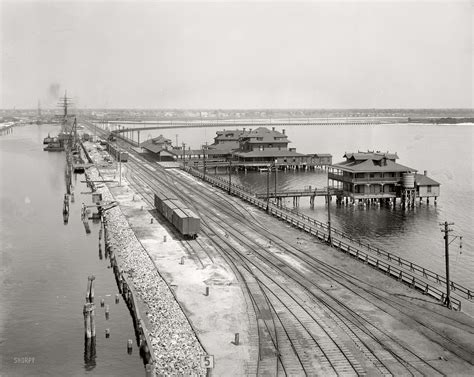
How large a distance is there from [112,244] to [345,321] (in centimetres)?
3019

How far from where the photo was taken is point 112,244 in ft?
185

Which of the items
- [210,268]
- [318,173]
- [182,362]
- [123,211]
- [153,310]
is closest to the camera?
[182,362]

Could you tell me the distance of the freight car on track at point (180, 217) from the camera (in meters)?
54.5

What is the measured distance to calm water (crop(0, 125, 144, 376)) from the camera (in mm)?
32750

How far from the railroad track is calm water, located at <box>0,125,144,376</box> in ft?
28.9

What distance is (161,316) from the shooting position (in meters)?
35.1

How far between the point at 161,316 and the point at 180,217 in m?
20.8

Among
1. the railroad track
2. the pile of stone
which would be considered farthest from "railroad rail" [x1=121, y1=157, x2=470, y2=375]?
the pile of stone

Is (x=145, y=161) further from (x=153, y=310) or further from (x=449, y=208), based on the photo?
(x=153, y=310)

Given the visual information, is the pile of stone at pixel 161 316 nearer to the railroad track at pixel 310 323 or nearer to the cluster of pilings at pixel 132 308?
the cluster of pilings at pixel 132 308

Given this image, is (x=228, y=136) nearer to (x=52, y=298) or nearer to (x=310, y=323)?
(x=52, y=298)

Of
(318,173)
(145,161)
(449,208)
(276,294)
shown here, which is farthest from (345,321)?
(145,161)

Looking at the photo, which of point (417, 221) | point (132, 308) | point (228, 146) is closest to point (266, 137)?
point (228, 146)

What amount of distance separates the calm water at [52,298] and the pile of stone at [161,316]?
6.85ft
